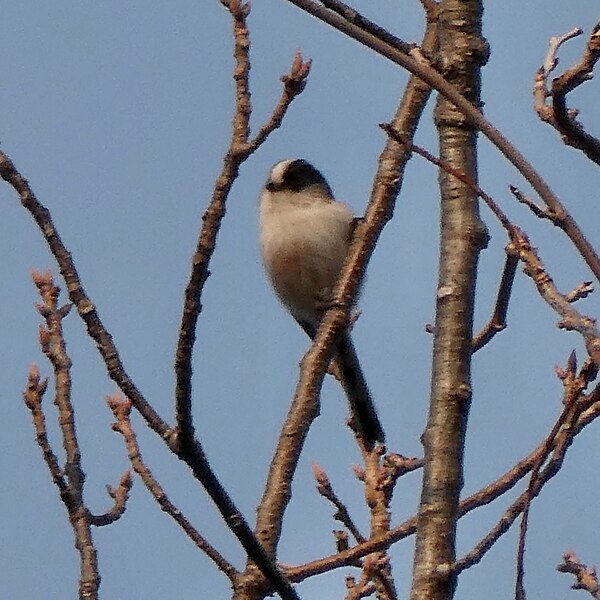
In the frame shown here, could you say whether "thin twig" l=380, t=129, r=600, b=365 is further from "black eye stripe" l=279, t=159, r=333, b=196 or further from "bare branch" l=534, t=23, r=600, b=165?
"black eye stripe" l=279, t=159, r=333, b=196

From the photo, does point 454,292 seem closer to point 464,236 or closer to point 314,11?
point 464,236

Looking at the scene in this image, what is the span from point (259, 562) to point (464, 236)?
0.69 m

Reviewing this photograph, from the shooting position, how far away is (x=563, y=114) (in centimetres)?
159

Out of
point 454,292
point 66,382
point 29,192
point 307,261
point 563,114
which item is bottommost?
point 563,114

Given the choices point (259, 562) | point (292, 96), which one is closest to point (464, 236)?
point (292, 96)

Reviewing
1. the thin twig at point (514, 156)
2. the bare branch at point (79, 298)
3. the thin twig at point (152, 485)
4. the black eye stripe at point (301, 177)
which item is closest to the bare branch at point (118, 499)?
the thin twig at point (152, 485)

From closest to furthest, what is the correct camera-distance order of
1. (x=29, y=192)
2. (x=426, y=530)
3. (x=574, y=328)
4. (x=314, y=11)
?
1. (x=574, y=328)
2. (x=314, y=11)
3. (x=426, y=530)
4. (x=29, y=192)

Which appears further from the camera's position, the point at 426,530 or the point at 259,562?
the point at 259,562

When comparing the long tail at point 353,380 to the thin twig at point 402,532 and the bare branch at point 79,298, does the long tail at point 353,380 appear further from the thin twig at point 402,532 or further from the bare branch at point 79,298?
the bare branch at point 79,298

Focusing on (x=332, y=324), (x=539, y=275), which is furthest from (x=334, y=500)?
(x=539, y=275)

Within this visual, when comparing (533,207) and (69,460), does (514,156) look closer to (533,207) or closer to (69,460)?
(533,207)

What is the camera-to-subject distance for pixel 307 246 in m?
5.57

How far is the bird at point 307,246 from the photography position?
5562mm

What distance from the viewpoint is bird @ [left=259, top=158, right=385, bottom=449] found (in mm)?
5562
